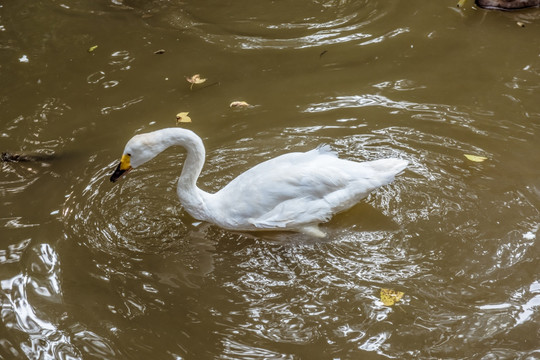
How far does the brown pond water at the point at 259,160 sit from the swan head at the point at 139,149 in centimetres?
54

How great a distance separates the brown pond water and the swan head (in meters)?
0.54

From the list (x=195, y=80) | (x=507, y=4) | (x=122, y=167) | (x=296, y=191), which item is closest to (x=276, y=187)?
(x=296, y=191)

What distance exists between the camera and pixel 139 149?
189 inches

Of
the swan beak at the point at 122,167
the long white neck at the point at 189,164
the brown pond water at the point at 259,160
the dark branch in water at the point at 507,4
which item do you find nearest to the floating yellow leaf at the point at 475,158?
the brown pond water at the point at 259,160

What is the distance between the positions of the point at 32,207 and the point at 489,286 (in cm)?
358

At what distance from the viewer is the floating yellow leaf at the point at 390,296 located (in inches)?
171

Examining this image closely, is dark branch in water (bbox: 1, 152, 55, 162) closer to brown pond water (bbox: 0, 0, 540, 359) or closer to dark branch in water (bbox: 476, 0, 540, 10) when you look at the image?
brown pond water (bbox: 0, 0, 540, 359)

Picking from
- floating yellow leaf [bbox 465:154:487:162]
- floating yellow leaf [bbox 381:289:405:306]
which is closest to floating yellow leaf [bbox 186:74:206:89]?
floating yellow leaf [bbox 465:154:487:162]

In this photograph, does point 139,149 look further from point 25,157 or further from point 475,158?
point 475,158

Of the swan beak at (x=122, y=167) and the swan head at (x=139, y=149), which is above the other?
the swan head at (x=139, y=149)

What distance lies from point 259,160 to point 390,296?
191 cm

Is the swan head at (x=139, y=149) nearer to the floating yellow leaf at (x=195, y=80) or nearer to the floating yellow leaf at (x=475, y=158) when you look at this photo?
the floating yellow leaf at (x=195, y=80)

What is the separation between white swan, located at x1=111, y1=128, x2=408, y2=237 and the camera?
488 cm

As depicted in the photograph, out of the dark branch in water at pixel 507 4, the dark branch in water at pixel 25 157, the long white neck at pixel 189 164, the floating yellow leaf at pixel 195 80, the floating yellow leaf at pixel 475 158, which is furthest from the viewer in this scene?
the dark branch in water at pixel 507 4
